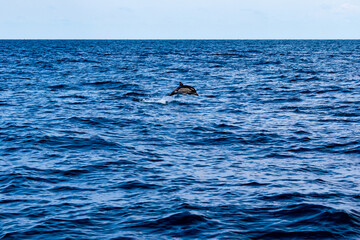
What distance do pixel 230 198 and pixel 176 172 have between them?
99.8 inches

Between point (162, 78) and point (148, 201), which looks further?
point (162, 78)

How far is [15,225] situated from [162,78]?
35830 millimetres

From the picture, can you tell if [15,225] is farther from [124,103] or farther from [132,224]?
[124,103]

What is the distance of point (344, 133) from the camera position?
17.9 meters

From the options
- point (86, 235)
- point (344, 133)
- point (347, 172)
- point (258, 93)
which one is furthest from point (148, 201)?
point (258, 93)

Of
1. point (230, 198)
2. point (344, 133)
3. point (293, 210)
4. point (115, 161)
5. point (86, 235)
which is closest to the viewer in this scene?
point (86, 235)

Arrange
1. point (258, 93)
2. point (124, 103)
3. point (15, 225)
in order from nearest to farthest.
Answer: point (15, 225) < point (124, 103) < point (258, 93)

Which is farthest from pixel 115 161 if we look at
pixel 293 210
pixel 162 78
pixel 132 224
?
pixel 162 78

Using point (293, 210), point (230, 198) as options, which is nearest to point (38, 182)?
point (230, 198)

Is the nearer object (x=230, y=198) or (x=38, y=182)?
(x=230, y=198)

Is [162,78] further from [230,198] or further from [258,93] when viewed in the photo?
[230,198]

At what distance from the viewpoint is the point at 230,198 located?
10.6 m

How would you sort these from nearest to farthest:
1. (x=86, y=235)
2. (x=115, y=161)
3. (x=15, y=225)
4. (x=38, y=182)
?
(x=86, y=235) < (x=15, y=225) < (x=38, y=182) < (x=115, y=161)

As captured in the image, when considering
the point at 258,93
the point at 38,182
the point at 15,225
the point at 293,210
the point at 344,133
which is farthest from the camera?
the point at 258,93
